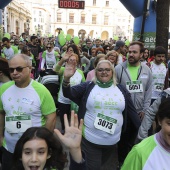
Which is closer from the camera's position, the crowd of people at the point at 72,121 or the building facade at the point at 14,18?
the crowd of people at the point at 72,121

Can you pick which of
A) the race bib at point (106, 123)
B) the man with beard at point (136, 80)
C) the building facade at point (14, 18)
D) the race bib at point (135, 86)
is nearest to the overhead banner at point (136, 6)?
the man with beard at point (136, 80)

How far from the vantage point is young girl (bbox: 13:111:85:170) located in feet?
5.39

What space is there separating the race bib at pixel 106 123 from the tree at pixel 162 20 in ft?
14.8

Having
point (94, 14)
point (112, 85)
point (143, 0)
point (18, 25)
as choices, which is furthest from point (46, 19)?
point (112, 85)

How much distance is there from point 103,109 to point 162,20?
15.0 ft

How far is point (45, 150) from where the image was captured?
1.73m

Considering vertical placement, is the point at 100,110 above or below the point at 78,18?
Result: below

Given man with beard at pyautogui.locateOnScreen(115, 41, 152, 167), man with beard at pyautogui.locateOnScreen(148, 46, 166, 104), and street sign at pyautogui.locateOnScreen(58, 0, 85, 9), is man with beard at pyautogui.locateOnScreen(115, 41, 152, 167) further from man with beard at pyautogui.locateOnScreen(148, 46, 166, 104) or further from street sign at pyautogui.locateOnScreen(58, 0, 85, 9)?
street sign at pyautogui.locateOnScreen(58, 0, 85, 9)

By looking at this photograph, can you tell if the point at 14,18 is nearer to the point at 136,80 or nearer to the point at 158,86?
the point at 158,86

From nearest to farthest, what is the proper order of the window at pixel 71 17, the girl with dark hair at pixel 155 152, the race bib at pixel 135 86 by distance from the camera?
the girl with dark hair at pixel 155 152 → the race bib at pixel 135 86 → the window at pixel 71 17

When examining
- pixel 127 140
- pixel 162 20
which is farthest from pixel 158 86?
pixel 162 20

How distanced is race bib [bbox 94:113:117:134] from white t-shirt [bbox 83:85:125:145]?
3 cm

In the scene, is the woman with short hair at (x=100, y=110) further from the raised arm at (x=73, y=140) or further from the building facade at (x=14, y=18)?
the building facade at (x=14, y=18)

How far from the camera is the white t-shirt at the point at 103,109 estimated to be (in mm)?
2693
